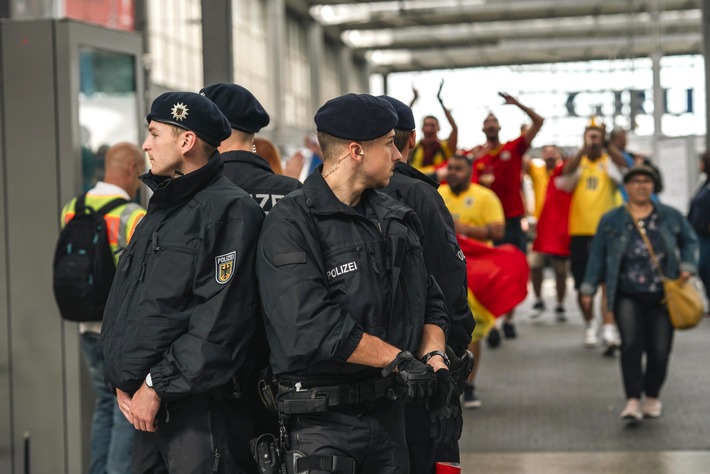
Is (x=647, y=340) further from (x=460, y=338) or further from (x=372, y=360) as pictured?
(x=372, y=360)

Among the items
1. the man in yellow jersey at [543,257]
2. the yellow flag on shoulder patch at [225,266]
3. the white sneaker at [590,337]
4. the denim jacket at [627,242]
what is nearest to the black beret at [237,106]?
the yellow flag on shoulder patch at [225,266]

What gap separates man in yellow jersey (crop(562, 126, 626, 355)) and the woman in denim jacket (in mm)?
2862

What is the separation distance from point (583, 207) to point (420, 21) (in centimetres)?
2978

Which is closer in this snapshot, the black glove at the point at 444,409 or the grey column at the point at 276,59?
the black glove at the point at 444,409

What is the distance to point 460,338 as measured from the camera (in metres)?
4.81

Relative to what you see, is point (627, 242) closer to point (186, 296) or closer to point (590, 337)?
point (590, 337)

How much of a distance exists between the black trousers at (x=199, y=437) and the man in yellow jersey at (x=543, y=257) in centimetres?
831

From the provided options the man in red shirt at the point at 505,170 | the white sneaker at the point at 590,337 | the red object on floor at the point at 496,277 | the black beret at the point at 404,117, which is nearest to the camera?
the black beret at the point at 404,117

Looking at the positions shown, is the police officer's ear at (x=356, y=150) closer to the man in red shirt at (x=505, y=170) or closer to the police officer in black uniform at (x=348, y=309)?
the police officer in black uniform at (x=348, y=309)

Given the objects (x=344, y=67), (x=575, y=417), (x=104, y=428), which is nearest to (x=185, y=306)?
(x=104, y=428)

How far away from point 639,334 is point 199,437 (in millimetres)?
4763

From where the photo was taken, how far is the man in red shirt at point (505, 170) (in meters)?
10.6

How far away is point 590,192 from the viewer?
36.6 feet

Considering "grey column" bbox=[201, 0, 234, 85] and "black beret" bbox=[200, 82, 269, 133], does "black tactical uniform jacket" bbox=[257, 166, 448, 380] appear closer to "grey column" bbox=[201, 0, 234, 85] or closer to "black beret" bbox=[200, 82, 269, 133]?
"black beret" bbox=[200, 82, 269, 133]
